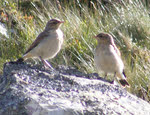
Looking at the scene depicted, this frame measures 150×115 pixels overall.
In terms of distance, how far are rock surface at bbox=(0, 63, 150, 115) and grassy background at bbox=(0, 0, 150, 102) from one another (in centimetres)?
169

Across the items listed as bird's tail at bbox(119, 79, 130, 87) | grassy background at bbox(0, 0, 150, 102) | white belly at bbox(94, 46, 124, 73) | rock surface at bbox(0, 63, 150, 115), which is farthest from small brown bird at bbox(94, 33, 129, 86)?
rock surface at bbox(0, 63, 150, 115)

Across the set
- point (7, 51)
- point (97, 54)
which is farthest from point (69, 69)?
point (7, 51)

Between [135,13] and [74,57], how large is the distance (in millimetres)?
2802

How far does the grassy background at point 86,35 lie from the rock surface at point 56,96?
1.69 m

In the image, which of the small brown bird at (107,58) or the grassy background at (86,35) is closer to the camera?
the small brown bird at (107,58)

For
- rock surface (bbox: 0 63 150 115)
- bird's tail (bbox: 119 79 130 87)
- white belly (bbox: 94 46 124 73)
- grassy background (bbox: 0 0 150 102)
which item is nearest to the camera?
rock surface (bbox: 0 63 150 115)

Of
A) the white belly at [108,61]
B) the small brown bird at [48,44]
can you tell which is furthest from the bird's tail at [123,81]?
the small brown bird at [48,44]

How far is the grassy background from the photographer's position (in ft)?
23.6

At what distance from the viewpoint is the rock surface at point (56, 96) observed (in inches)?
159

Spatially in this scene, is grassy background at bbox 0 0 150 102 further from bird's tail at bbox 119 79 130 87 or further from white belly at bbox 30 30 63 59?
white belly at bbox 30 30 63 59

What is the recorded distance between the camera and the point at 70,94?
4.38 m

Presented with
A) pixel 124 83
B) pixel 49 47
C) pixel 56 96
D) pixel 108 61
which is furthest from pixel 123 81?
pixel 56 96

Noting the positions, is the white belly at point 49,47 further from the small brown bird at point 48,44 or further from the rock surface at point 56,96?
the rock surface at point 56,96

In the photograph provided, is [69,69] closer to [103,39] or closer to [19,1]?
[103,39]
